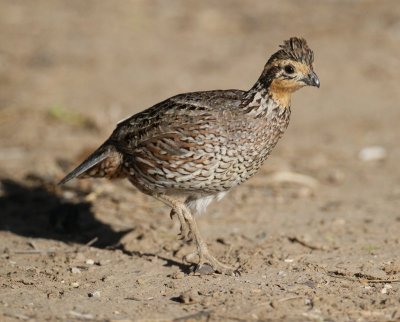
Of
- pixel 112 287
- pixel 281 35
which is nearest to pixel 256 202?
pixel 112 287

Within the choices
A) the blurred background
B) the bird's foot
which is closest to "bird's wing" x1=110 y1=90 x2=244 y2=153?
the bird's foot

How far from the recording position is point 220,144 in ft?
17.4

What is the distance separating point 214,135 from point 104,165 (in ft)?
3.23

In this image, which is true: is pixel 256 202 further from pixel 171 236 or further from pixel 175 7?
pixel 175 7

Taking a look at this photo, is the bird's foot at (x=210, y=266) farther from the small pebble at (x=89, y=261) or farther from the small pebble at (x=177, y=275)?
the small pebble at (x=89, y=261)

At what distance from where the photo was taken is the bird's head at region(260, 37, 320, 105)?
17.5 feet

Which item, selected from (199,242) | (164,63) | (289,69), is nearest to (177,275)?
(199,242)

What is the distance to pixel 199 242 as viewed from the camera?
5.54 meters

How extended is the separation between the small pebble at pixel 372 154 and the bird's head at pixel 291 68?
10.6 ft

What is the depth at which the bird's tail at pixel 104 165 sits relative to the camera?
5.86 m

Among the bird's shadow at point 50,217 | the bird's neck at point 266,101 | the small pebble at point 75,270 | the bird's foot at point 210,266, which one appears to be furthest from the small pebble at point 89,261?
the bird's neck at point 266,101

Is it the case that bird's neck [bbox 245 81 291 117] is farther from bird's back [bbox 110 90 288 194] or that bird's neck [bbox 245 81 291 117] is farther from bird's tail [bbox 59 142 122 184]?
bird's tail [bbox 59 142 122 184]

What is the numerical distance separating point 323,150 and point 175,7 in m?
5.21

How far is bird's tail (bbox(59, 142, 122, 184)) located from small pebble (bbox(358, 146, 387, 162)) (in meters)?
3.35
